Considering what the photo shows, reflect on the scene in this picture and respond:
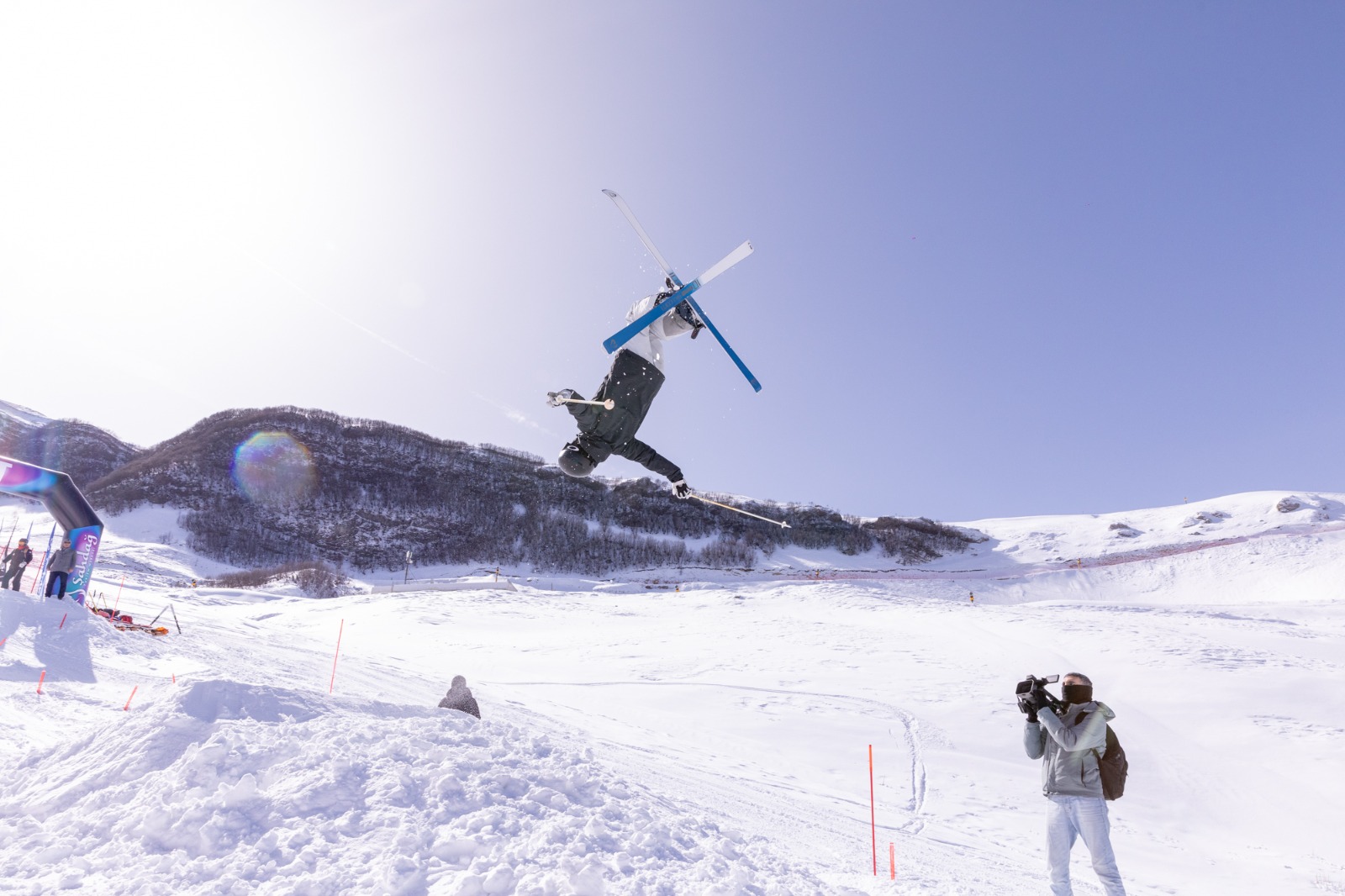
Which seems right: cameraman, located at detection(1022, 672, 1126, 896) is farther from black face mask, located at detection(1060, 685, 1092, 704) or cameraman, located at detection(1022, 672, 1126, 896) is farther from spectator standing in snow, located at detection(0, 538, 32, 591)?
spectator standing in snow, located at detection(0, 538, 32, 591)

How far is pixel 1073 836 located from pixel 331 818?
19.9ft

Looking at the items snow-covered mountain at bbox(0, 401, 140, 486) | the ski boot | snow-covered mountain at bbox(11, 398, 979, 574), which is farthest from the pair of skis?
snow-covered mountain at bbox(0, 401, 140, 486)

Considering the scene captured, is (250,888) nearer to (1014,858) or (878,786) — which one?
(1014,858)

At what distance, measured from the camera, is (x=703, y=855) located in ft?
16.9

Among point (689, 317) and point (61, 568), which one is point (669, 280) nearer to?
point (689, 317)

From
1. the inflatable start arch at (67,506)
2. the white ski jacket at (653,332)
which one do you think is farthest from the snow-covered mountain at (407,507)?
the white ski jacket at (653,332)

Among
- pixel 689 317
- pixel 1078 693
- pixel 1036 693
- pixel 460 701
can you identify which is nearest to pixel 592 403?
pixel 689 317

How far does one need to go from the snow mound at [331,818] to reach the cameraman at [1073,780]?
6.96 ft

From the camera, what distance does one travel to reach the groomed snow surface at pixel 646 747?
174 inches

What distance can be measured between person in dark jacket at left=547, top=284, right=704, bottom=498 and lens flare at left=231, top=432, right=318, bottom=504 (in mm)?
94859

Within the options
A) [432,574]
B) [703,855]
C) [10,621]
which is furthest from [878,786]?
[432,574]

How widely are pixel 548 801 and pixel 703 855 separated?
1.37 meters

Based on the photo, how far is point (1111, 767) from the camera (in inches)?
202

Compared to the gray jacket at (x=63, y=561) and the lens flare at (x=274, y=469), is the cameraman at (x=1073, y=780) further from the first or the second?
the lens flare at (x=274, y=469)
